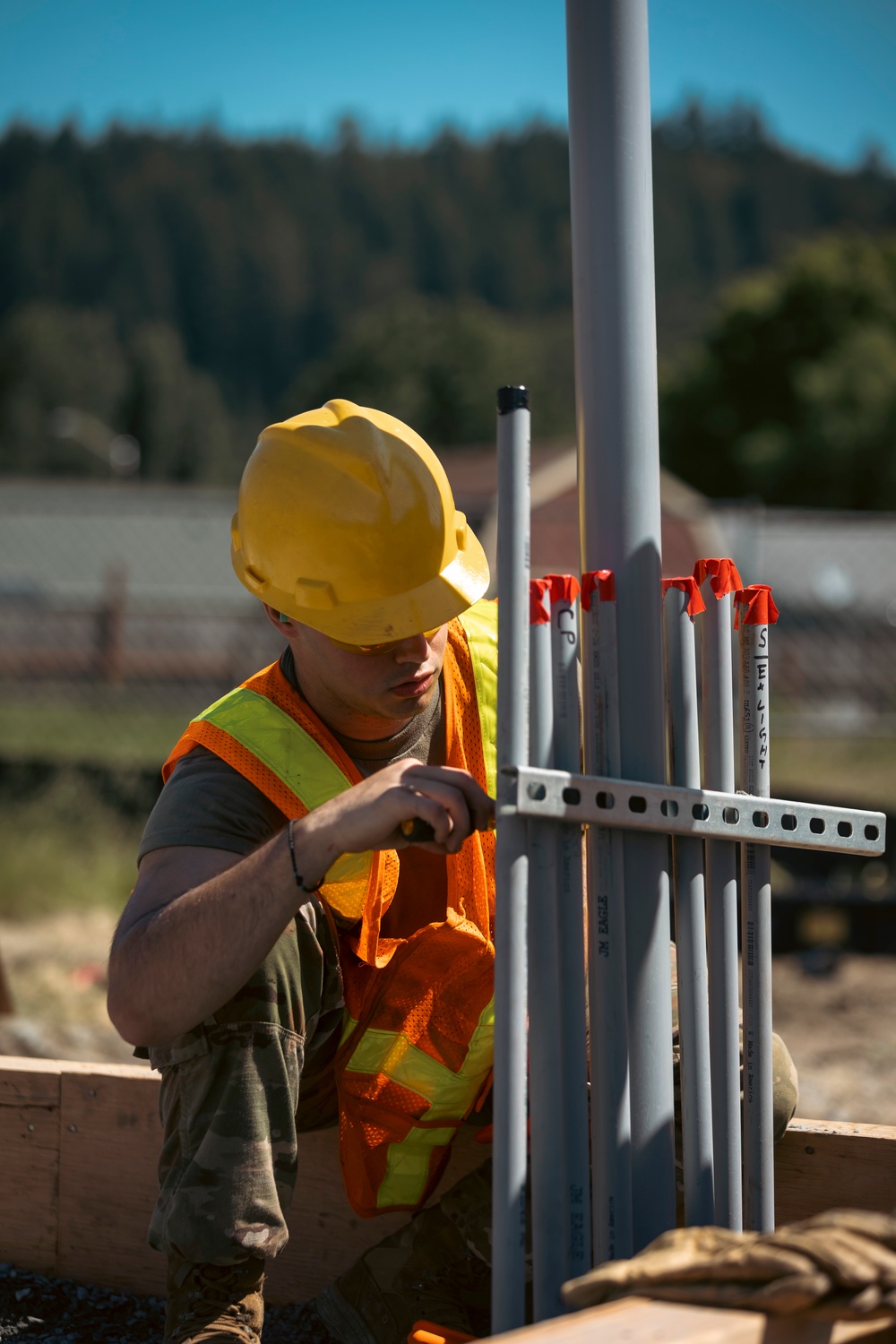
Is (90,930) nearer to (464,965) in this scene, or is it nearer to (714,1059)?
(464,965)

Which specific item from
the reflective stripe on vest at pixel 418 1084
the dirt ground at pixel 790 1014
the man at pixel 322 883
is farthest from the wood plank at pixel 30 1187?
the dirt ground at pixel 790 1014

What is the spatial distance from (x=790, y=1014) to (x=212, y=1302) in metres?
4.10

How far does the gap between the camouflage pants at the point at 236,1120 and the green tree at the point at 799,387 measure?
46517mm

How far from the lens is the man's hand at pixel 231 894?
1677 mm

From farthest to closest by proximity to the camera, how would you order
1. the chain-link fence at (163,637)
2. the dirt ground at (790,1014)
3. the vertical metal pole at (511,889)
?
the chain-link fence at (163,637)
the dirt ground at (790,1014)
the vertical metal pole at (511,889)

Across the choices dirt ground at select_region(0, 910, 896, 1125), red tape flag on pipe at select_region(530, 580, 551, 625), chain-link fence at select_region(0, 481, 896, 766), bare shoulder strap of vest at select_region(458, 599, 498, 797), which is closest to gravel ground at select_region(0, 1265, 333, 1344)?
bare shoulder strap of vest at select_region(458, 599, 498, 797)

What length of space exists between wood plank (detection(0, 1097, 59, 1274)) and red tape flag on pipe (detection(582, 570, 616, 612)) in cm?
148

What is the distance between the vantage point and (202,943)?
69.3 inches

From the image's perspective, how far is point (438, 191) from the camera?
484ft

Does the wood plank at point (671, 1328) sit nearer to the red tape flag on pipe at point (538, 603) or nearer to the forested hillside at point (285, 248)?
the red tape flag on pipe at point (538, 603)

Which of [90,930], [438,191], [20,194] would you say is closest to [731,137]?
[438,191]

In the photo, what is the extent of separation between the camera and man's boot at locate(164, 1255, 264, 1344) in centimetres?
190

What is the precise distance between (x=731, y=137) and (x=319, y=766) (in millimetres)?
172679

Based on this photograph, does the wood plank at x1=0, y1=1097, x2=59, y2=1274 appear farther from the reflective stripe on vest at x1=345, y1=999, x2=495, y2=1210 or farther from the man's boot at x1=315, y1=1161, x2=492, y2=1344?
the reflective stripe on vest at x1=345, y1=999, x2=495, y2=1210
